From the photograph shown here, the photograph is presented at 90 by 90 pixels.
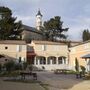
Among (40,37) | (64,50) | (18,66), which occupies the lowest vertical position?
(18,66)

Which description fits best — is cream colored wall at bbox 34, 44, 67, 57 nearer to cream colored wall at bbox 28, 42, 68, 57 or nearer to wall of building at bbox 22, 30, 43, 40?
cream colored wall at bbox 28, 42, 68, 57

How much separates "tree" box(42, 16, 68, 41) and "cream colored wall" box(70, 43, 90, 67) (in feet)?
69.7

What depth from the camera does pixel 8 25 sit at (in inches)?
3214

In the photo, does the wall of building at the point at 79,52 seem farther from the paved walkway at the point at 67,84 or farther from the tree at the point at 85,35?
the tree at the point at 85,35

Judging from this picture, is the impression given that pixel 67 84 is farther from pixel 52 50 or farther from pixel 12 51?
pixel 52 50

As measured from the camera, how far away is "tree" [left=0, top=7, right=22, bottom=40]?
8194cm

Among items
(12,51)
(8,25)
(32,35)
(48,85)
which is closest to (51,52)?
(12,51)

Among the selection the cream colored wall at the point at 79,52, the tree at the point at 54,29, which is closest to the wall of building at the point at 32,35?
the tree at the point at 54,29

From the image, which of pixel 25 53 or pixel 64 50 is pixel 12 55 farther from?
pixel 64 50

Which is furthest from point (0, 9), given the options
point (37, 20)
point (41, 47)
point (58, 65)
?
point (37, 20)

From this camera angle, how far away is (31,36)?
10769 cm

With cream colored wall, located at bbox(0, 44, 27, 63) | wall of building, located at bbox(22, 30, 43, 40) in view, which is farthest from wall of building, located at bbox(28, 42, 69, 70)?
wall of building, located at bbox(22, 30, 43, 40)

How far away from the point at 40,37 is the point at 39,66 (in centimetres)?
3659

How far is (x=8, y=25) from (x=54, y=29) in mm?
19100
